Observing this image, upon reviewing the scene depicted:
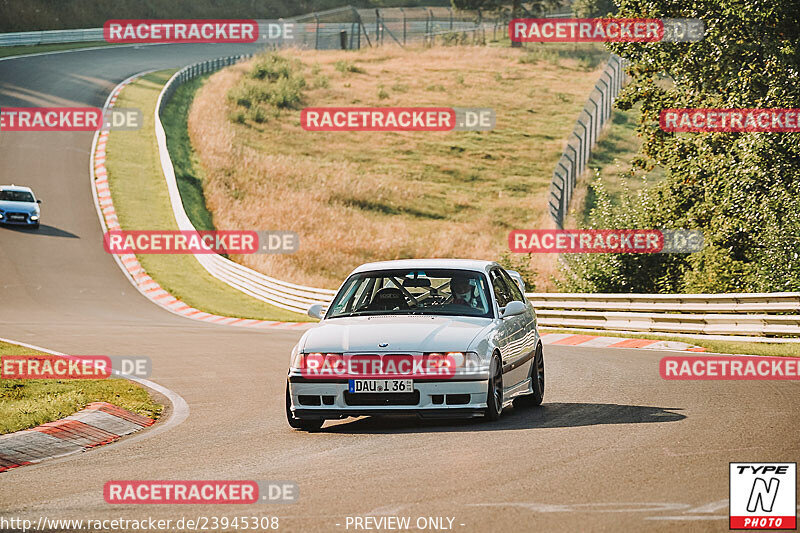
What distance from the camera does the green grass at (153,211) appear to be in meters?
32.9

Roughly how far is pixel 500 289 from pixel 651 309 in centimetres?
1146

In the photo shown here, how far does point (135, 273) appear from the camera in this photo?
117ft

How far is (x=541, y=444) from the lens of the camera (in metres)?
8.95

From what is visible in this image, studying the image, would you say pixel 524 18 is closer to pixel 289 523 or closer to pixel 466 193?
pixel 466 193

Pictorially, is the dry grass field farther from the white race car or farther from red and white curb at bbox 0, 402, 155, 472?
red and white curb at bbox 0, 402, 155, 472

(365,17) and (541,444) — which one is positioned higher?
(365,17)

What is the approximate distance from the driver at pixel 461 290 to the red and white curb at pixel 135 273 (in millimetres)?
15700

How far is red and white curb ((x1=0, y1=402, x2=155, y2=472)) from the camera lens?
955 centimetres

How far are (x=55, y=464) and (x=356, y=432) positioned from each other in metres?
2.63

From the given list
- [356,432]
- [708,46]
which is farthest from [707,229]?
[356,432]

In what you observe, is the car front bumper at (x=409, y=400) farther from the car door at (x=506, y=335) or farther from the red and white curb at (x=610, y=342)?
the red and white curb at (x=610, y=342)

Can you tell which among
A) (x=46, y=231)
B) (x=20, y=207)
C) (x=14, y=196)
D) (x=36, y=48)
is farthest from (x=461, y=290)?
(x=36, y=48)

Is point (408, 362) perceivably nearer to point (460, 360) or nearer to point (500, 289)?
point (460, 360)

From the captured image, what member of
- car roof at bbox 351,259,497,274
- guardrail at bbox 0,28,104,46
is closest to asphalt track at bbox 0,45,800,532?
car roof at bbox 351,259,497,274
